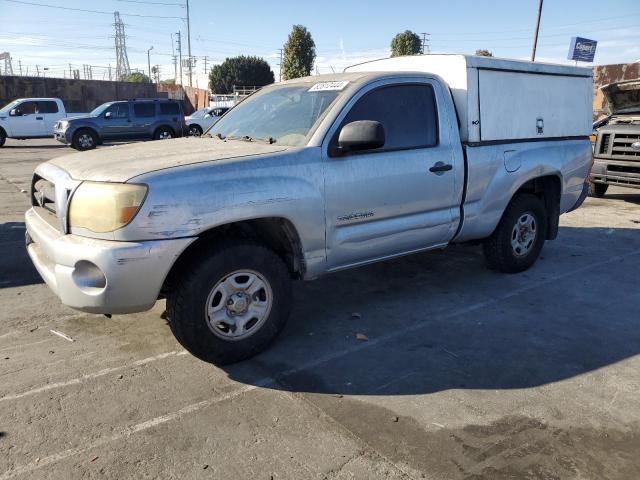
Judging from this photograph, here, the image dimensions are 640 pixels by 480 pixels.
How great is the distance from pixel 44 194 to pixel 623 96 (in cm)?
975

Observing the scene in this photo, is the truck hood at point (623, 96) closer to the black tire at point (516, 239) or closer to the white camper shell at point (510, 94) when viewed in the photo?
the white camper shell at point (510, 94)

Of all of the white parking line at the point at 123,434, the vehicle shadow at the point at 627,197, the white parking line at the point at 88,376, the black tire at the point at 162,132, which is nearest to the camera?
the white parking line at the point at 123,434

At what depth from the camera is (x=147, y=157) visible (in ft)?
11.6

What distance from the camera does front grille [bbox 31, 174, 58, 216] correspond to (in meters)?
3.54

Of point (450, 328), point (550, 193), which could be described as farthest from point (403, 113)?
point (550, 193)

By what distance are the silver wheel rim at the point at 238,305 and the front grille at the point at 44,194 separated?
3.75 ft

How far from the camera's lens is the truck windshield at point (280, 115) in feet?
12.8

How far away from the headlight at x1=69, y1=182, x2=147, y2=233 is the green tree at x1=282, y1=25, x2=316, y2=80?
52789 mm

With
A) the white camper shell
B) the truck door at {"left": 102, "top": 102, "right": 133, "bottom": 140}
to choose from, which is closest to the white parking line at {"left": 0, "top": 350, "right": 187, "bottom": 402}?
the white camper shell

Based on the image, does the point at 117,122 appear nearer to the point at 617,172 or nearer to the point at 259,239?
the point at 617,172

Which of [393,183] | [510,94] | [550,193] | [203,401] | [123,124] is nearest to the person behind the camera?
[203,401]

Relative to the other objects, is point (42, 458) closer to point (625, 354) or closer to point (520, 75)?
point (625, 354)

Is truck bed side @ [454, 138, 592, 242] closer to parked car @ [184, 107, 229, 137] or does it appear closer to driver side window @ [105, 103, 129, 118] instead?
driver side window @ [105, 103, 129, 118]

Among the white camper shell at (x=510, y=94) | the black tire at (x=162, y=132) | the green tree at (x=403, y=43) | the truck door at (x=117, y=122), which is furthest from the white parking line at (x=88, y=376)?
the green tree at (x=403, y=43)
